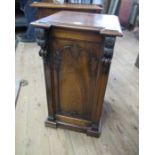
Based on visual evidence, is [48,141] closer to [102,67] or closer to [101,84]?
[101,84]

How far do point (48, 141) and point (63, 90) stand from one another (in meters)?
0.42

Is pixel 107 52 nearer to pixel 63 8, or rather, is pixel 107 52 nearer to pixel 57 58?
pixel 57 58

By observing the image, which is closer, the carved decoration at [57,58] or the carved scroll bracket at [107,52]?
the carved scroll bracket at [107,52]

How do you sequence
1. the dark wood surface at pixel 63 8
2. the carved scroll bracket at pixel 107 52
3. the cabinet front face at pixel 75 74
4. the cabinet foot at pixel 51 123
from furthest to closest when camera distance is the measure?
the dark wood surface at pixel 63 8
the cabinet foot at pixel 51 123
the cabinet front face at pixel 75 74
the carved scroll bracket at pixel 107 52

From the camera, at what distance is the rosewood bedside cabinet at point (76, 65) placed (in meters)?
0.99

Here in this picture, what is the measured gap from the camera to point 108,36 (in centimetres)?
93

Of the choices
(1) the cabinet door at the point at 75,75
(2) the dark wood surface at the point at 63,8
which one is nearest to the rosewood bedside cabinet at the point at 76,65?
(1) the cabinet door at the point at 75,75

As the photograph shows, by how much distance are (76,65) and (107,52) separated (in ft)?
0.81

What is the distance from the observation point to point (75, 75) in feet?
3.83

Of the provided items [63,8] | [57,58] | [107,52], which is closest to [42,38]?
[57,58]

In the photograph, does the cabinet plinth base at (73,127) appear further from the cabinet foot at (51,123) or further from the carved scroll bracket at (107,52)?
the carved scroll bracket at (107,52)

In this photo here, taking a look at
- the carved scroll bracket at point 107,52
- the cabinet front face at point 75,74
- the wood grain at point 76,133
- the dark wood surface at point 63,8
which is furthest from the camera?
the dark wood surface at point 63,8

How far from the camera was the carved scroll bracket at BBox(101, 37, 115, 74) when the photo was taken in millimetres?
941
